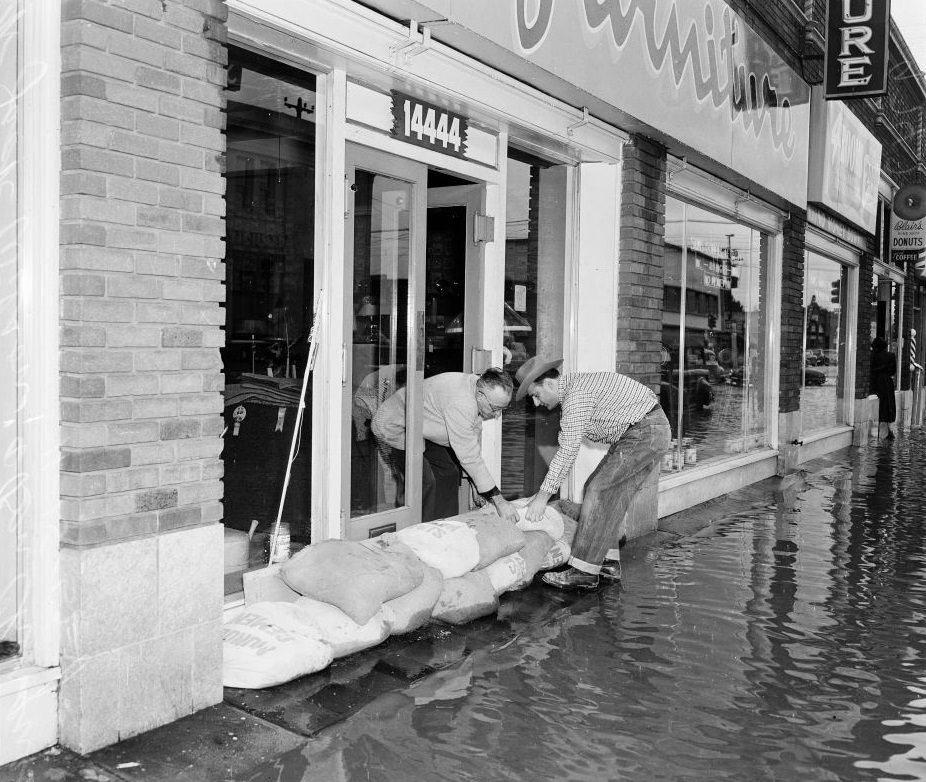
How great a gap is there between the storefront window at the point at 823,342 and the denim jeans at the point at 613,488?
26.3ft

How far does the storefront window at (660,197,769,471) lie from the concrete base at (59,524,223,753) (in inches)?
226

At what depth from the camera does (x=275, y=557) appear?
500 centimetres

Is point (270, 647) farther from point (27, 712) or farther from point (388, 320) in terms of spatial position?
point (388, 320)

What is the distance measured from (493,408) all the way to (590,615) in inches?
51.5

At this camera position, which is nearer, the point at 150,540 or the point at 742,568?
the point at 150,540

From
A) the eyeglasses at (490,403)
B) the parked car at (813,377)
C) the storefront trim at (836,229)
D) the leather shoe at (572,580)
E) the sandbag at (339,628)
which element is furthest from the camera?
the parked car at (813,377)

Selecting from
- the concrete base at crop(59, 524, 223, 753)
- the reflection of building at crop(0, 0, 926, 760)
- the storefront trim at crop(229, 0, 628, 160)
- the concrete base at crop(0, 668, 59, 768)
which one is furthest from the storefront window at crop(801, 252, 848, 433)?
the concrete base at crop(0, 668, 59, 768)

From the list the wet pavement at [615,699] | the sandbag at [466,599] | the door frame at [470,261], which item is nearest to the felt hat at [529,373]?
the door frame at [470,261]

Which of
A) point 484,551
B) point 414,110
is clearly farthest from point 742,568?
point 414,110

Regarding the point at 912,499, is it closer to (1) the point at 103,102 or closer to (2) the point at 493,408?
(2) the point at 493,408

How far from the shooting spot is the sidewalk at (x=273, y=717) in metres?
3.43

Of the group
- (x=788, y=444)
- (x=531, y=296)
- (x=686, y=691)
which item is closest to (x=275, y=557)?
(x=686, y=691)

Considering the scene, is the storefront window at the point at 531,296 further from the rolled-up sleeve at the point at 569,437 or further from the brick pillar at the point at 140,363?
the brick pillar at the point at 140,363

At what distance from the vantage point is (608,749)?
12.3 ft
